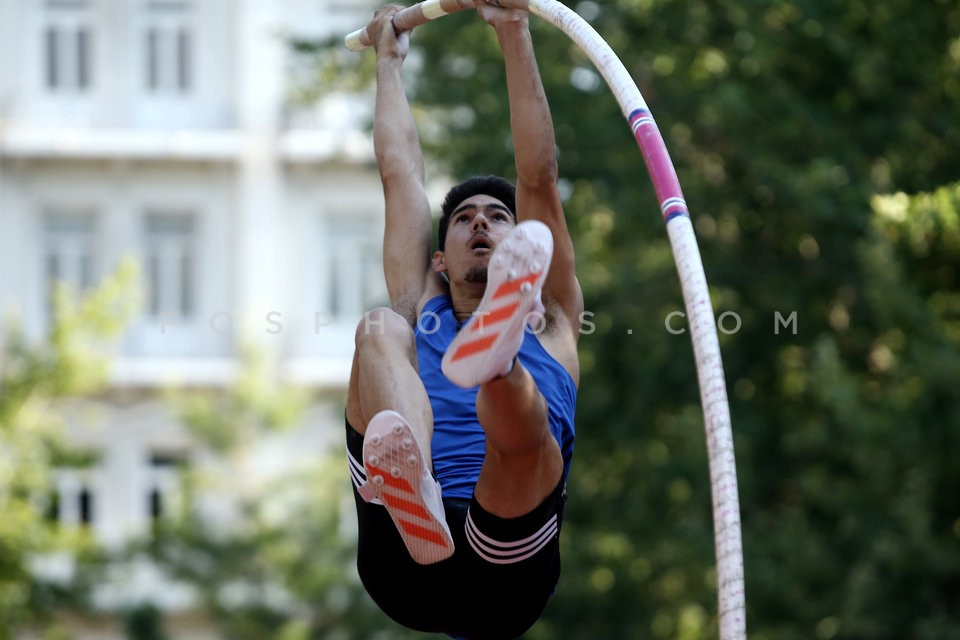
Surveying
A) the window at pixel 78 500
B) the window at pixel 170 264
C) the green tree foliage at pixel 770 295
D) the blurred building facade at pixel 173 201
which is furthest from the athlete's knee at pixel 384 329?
the window at pixel 170 264

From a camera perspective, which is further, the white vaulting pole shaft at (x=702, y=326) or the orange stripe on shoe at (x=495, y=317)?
the white vaulting pole shaft at (x=702, y=326)

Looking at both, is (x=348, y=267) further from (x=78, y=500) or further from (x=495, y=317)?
(x=495, y=317)

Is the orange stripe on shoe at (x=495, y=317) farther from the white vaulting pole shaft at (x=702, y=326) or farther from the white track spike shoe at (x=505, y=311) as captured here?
the white vaulting pole shaft at (x=702, y=326)

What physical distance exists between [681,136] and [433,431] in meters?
9.24

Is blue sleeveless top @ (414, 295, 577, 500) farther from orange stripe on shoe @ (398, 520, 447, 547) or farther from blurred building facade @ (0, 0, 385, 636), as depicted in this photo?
blurred building facade @ (0, 0, 385, 636)

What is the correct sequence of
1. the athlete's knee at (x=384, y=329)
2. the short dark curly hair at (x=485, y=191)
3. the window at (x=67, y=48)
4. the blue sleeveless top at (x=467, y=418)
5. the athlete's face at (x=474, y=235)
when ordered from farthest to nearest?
1. the window at (x=67, y=48)
2. the short dark curly hair at (x=485, y=191)
3. the athlete's face at (x=474, y=235)
4. the blue sleeveless top at (x=467, y=418)
5. the athlete's knee at (x=384, y=329)

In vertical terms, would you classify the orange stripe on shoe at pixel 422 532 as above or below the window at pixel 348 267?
below

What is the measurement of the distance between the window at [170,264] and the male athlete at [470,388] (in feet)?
55.4

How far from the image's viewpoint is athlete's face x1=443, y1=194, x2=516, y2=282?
6121 millimetres

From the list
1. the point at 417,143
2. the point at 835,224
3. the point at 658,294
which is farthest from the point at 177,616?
the point at 417,143

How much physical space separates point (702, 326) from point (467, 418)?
2.97 feet

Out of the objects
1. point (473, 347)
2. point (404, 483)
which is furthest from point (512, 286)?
point (404, 483)

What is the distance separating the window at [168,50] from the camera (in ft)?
76.4

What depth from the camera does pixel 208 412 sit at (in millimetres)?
19156
